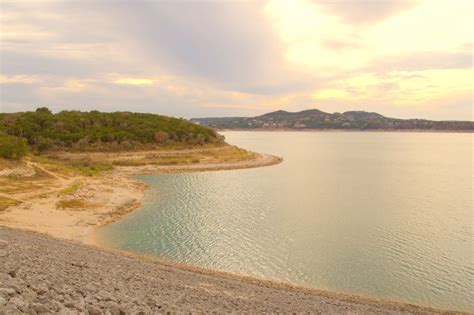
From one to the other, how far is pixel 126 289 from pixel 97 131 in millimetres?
87467

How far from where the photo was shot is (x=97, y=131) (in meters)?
94.2

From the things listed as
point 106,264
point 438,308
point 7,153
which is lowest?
point 438,308

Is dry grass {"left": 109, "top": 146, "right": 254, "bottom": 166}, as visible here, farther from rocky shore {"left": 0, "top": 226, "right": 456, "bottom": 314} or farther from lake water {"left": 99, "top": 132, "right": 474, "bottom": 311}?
rocky shore {"left": 0, "top": 226, "right": 456, "bottom": 314}

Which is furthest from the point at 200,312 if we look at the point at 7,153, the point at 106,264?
the point at 7,153

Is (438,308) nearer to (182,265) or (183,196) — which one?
(182,265)

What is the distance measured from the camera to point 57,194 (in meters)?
40.4

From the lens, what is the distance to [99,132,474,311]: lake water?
22.1m

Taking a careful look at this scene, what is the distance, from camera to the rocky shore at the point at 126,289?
9.55m

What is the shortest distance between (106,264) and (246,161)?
72.4 meters

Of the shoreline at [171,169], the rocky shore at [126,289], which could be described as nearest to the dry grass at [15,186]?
the shoreline at [171,169]

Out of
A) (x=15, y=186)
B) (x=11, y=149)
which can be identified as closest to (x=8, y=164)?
(x=11, y=149)

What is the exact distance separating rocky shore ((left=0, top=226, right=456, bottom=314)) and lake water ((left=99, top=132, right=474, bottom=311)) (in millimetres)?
2716

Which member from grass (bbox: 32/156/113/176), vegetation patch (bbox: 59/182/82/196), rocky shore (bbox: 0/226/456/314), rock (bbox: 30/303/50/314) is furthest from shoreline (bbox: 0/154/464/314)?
rock (bbox: 30/303/50/314)

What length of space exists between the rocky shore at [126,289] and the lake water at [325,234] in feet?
8.91
